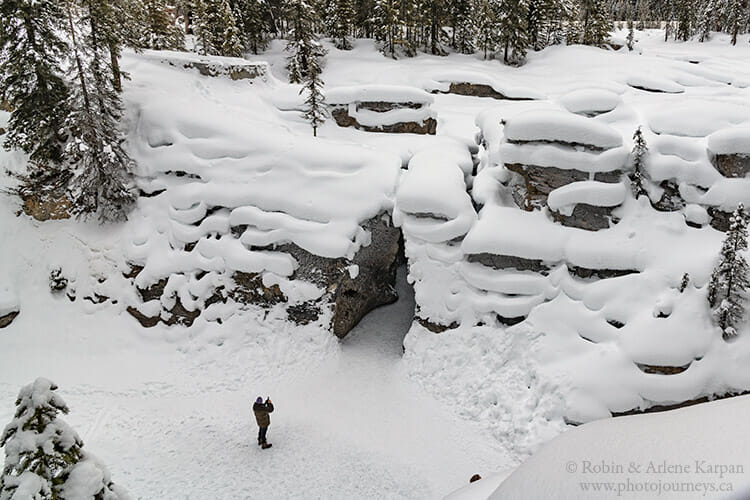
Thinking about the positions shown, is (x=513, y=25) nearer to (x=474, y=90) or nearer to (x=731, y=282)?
(x=474, y=90)

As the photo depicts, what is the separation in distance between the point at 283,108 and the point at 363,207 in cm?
1259

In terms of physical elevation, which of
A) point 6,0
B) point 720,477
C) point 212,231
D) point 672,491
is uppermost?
point 6,0

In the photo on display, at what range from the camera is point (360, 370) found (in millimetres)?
16000

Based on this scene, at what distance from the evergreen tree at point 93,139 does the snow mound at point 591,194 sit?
55.7 ft

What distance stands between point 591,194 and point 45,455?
15.7 m

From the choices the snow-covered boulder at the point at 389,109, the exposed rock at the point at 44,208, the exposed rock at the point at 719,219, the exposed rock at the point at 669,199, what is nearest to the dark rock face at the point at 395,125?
the snow-covered boulder at the point at 389,109

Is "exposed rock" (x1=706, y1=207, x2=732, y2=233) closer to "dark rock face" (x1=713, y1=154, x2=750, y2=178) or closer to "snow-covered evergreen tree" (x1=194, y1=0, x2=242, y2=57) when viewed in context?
"dark rock face" (x1=713, y1=154, x2=750, y2=178)

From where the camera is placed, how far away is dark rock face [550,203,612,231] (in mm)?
15820

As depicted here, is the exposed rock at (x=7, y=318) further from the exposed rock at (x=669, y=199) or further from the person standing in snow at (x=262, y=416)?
the exposed rock at (x=669, y=199)

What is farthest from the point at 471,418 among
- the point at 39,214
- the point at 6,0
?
the point at 6,0

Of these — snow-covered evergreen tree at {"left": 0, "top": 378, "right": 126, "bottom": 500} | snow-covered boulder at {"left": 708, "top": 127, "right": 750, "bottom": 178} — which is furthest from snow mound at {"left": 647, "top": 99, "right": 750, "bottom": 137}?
snow-covered evergreen tree at {"left": 0, "top": 378, "right": 126, "bottom": 500}

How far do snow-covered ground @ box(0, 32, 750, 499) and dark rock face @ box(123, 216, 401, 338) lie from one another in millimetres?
390

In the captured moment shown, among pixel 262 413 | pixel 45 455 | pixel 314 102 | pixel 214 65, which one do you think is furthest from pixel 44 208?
pixel 45 455

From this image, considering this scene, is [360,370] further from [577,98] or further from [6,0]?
[6,0]
